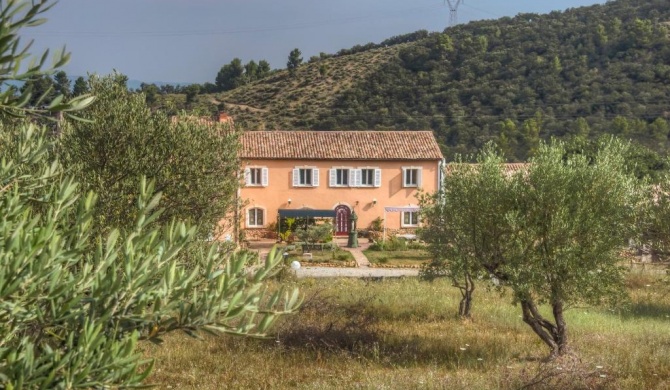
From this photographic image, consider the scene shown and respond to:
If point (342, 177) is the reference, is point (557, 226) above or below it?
below

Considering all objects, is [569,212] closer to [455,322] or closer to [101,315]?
[455,322]

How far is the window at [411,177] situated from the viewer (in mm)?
41188

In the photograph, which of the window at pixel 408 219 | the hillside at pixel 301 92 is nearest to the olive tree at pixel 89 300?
the window at pixel 408 219

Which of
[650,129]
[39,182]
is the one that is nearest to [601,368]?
[39,182]

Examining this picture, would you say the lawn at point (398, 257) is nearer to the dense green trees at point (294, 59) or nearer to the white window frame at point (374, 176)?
the white window frame at point (374, 176)

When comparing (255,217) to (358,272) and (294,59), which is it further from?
(294,59)

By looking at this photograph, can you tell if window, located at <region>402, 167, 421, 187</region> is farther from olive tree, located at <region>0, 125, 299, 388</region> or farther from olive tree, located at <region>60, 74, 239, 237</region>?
olive tree, located at <region>0, 125, 299, 388</region>

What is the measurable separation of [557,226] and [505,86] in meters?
54.4

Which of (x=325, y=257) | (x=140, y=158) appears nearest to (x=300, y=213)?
(x=325, y=257)

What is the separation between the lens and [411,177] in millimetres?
41344

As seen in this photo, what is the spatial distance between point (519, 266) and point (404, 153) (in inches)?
1101

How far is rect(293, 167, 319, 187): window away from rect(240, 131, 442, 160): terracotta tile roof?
732mm

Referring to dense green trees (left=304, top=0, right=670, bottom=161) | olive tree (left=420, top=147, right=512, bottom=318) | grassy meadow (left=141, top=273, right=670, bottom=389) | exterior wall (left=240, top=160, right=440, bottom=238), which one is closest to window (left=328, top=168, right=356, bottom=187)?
exterior wall (left=240, top=160, right=440, bottom=238)

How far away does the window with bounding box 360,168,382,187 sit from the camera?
41156 mm
